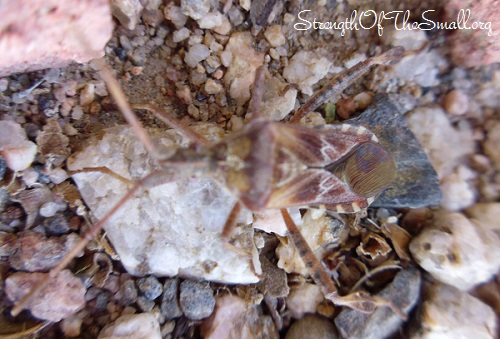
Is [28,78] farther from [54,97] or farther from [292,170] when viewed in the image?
[292,170]

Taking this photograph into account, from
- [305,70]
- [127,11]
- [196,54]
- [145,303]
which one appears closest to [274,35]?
[305,70]

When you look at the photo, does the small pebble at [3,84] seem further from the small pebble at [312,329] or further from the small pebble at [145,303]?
the small pebble at [312,329]

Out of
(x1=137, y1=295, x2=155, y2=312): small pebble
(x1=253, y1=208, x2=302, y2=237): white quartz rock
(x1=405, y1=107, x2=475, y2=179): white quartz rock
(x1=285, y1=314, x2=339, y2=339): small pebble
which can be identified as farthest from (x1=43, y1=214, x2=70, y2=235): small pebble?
(x1=405, y1=107, x2=475, y2=179): white quartz rock

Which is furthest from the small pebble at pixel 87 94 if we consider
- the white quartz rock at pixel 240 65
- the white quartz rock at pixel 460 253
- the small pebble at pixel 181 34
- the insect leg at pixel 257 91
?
the white quartz rock at pixel 460 253

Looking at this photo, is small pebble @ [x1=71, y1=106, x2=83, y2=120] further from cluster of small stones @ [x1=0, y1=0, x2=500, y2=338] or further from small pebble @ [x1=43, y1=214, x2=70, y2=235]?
small pebble @ [x1=43, y1=214, x2=70, y2=235]

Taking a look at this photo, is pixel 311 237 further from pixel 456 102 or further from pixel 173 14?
pixel 173 14
